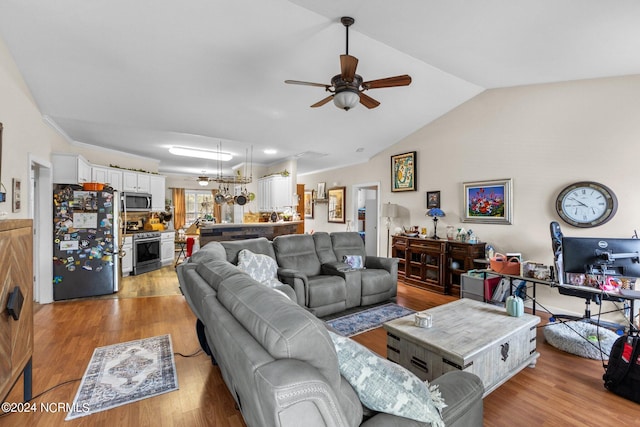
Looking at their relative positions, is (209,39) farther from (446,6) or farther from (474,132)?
(474,132)

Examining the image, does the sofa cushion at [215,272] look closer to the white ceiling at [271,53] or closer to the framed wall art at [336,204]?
the white ceiling at [271,53]

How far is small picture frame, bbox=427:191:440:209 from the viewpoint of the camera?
521 cm

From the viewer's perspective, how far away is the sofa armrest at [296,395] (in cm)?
74

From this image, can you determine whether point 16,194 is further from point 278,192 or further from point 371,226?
point 371,226

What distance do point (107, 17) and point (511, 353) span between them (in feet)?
14.2

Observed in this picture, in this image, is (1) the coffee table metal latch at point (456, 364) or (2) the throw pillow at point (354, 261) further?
(2) the throw pillow at point (354, 261)

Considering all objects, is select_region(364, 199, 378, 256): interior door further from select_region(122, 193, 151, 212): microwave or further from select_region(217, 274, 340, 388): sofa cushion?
select_region(217, 274, 340, 388): sofa cushion

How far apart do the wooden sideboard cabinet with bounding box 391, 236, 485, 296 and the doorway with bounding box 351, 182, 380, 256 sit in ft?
4.88

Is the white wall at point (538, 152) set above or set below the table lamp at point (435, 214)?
above

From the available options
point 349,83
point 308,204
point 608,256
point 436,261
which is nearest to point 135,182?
point 308,204

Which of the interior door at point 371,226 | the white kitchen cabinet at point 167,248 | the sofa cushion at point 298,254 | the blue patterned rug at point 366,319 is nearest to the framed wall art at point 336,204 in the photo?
the interior door at point 371,226

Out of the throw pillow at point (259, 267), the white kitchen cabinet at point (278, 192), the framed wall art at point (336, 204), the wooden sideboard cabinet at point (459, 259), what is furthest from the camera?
the framed wall art at point (336, 204)

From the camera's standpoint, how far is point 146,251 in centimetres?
598

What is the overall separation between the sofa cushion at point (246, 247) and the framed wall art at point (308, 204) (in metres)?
5.10
